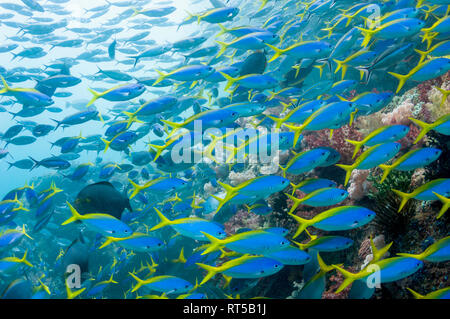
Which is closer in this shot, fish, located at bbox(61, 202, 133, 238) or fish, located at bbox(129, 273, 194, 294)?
fish, located at bbox(61, 202, 133, 238)

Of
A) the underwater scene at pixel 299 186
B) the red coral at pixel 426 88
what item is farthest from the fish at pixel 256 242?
the red coral at pixel 426 88

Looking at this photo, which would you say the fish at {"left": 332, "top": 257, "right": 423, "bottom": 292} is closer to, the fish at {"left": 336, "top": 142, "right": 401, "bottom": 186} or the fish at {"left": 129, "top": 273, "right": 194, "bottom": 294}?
the fish at {"left": 336, "top": 142, "right": 401, "bottom": 186}

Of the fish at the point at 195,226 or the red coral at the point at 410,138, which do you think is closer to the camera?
the fish at the point at 195,226

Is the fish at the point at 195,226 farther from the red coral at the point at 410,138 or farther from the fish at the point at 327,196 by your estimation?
the red coral at the point at 410,138

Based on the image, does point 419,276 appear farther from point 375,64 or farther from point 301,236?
point 375,64

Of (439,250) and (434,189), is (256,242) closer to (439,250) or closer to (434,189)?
(439,250)

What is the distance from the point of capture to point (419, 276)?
249 cm

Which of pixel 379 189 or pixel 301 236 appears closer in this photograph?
pixel 379 189

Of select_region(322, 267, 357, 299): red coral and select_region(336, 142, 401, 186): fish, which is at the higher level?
select_region(336, 142, 401, 186): fish

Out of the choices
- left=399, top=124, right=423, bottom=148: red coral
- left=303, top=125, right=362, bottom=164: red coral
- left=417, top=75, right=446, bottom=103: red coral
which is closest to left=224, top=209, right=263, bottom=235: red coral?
left=303, top=125, right=362, bottom=164: red coral

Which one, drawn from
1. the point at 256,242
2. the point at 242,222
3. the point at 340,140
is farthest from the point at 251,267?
the point at 242,222
